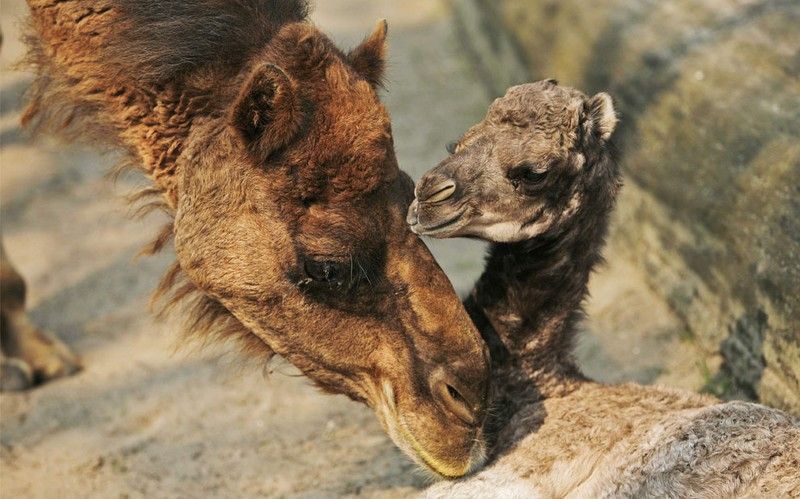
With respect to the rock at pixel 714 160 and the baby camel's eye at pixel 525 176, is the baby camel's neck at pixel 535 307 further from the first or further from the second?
the rock at pixel 714 160

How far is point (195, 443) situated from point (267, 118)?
2387 mm

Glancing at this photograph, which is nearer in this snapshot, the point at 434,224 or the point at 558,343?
the point at 434,224

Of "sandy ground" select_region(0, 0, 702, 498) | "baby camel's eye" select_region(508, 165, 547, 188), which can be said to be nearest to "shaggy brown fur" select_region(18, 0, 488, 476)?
"baby camel's eye" select_region(508, 165, 547, 188)

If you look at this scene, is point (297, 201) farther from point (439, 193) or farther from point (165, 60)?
point (165, 60)

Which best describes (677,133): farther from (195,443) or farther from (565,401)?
(195,443)

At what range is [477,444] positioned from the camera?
3.82 metres

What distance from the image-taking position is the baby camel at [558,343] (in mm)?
3527

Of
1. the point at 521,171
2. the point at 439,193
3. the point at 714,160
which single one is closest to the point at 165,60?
the point at 439,193

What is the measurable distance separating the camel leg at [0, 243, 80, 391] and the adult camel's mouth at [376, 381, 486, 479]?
277 centimetres

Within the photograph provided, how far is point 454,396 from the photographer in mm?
3703

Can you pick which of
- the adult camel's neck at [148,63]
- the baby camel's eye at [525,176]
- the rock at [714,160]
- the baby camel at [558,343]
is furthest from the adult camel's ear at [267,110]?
the rock at [714,160]

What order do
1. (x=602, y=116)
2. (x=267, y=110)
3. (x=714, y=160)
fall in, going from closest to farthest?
1. (x=267, y=110)
2. (x=602, y=116)
3. (x=714, y=160)

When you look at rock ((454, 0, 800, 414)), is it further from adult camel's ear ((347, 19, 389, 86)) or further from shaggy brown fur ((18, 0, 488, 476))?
shaggy brown fur ((18, 0, 488, 476))

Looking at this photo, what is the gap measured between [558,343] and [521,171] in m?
0.92
